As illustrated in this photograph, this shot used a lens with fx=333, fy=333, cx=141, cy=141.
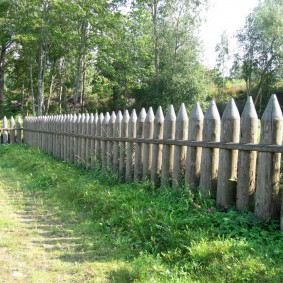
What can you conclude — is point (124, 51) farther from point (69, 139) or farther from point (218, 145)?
point (218, 145)

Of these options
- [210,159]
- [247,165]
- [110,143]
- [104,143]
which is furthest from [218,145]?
[104,143]

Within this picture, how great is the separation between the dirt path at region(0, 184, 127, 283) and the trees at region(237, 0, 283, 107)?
108 ft

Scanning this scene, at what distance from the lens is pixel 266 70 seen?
37.4 meters

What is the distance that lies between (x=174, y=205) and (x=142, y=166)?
1867 millimetres

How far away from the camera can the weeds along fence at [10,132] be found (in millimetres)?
15617

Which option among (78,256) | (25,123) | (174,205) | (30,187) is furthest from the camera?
(25,123)

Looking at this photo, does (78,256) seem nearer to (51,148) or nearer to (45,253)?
(45,253)

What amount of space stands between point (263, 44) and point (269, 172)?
123ft

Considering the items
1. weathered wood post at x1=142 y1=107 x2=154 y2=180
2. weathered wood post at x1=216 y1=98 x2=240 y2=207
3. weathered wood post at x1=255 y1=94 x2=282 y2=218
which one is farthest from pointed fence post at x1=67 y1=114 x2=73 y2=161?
weathered wood post at x1=255 y1=94 x2=282 y2=218

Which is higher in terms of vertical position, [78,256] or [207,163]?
[207,163]

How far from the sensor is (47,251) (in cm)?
362

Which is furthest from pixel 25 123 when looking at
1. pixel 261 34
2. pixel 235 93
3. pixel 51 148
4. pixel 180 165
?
pixel 235 93

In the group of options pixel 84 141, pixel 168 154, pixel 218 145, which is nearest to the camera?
pixel 218 145

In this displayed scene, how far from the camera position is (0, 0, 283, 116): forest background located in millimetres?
24156
